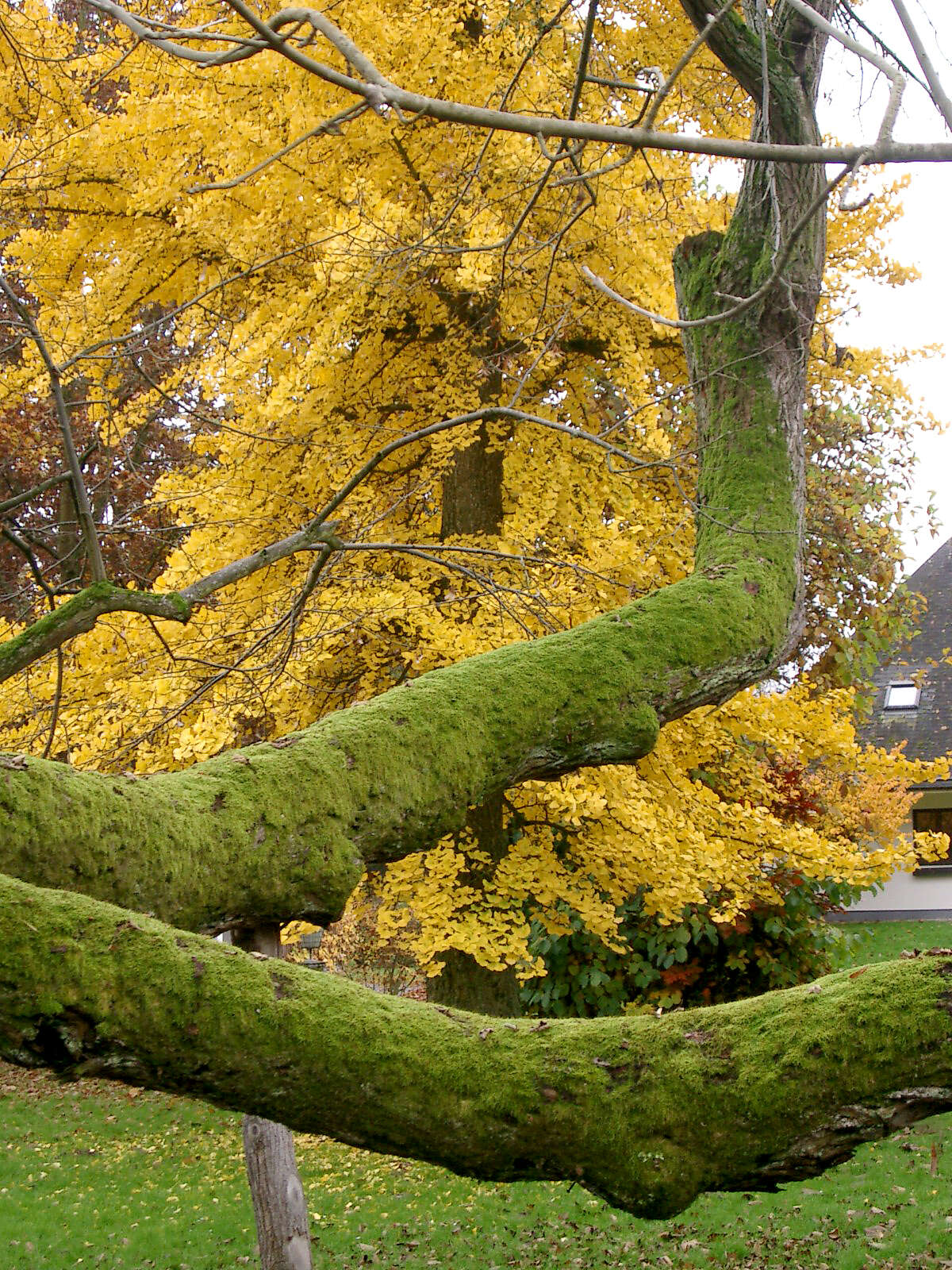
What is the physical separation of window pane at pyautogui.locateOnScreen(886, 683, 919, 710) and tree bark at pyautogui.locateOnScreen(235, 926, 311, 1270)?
54.3 ft

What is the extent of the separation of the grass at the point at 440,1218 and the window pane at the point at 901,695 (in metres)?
12.4

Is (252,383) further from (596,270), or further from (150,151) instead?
(596,270)

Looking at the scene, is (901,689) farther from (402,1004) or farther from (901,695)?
(402,1004)

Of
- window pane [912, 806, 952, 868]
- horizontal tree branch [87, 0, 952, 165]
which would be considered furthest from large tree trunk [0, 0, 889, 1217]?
window pane [912, 806, 952, 868]

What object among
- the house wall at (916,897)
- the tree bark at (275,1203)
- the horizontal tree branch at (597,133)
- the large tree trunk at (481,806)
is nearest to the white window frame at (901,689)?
the house wall at (916,897)

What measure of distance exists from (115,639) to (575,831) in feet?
11.0

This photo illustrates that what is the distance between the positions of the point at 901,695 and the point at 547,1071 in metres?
20.1

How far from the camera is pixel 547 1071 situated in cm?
205

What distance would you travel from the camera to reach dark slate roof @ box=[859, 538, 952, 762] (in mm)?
19406

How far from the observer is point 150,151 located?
6.86 meters

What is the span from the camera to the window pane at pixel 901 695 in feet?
66.9

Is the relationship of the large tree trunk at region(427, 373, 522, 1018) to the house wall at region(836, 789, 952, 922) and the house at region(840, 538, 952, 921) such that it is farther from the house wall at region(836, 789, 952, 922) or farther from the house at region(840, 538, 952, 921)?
the house wall at region(836, 789, 952, 922)

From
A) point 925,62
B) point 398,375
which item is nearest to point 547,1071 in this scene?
point 925,62

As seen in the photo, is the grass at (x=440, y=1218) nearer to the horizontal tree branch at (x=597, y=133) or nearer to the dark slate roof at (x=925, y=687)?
the horizontal tree branch at (x=597, y=133)
